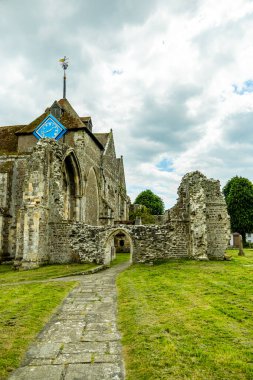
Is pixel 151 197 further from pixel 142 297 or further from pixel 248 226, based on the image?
pixel 142 297

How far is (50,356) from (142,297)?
172 inches

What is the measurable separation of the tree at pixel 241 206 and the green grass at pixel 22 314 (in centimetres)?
3642

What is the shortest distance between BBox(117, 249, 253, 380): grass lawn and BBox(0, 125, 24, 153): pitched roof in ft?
64.0

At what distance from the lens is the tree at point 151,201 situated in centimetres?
6750

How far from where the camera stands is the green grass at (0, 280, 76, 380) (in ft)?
15.2

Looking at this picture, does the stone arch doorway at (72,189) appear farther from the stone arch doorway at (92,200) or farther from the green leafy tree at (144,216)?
the green leafy tree at (144,216)

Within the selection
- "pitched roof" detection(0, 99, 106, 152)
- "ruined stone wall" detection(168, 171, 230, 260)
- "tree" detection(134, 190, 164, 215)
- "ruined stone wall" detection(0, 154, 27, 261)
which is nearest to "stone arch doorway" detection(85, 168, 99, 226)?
"pitched roof" detection(0, 99, 106, 152)

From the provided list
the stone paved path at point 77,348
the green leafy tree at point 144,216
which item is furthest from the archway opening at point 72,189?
the green leafy tree at point 144,216

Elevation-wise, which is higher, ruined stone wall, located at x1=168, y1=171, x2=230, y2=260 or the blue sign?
the blue sign

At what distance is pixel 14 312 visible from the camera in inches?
280

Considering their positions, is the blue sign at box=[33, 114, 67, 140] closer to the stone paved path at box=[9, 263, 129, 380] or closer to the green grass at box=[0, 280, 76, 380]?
the green grass at box=[0, 280, 76, 380]

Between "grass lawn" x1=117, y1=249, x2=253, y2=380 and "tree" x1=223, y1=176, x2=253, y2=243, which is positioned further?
"tree" x1=223, y1=176, x2=253, y2=243

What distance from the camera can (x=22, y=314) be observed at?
690 cm

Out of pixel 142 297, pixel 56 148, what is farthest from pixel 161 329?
pixel 56 148
